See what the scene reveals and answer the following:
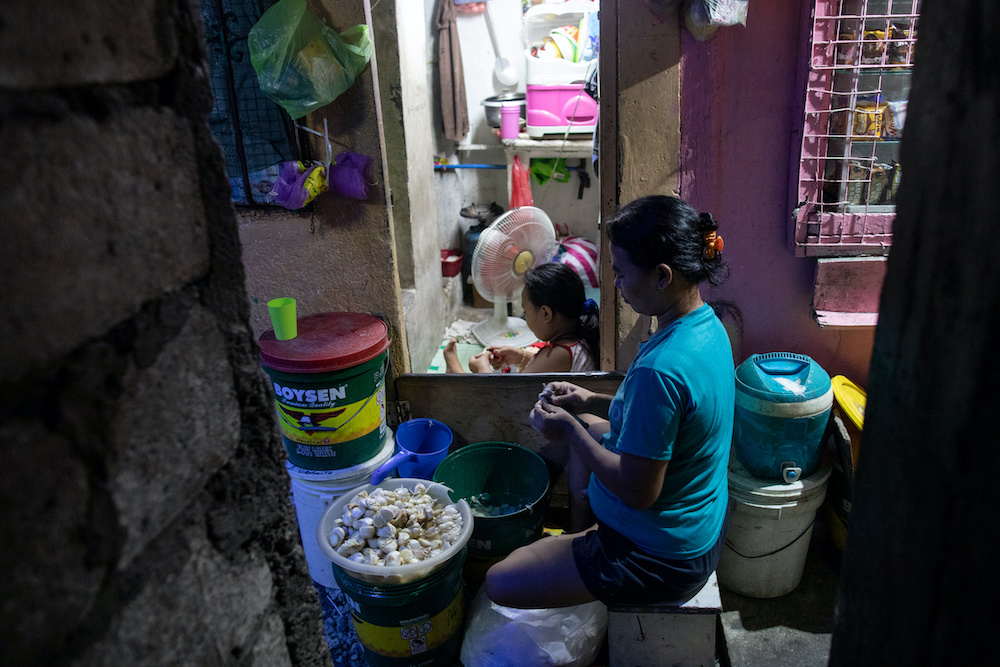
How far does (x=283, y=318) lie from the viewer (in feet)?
9.74

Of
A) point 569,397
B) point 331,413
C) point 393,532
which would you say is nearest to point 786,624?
point 569,397

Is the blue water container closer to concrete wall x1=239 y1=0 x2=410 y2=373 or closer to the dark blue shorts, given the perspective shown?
the dark blue shorts

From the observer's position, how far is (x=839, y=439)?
10.3 ft

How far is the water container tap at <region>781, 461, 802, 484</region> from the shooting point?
2993mm

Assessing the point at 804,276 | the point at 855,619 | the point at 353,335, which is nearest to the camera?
the point at 855,619

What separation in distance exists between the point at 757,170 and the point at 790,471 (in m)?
1.45

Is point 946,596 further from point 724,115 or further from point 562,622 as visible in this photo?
point 724,115

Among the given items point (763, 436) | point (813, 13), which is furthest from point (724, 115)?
point (763, 436)

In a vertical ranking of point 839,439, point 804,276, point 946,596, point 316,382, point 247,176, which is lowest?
point 839,439

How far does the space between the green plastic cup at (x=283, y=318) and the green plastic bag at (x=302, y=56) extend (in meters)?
0.84

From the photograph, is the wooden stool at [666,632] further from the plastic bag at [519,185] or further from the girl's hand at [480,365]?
the plastic bag at [519,185]

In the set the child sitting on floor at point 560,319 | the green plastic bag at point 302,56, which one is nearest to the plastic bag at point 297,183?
the green plastic bag at point 302,56

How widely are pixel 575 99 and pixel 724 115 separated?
273 cm

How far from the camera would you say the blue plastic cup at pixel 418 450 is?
10.5 ft
